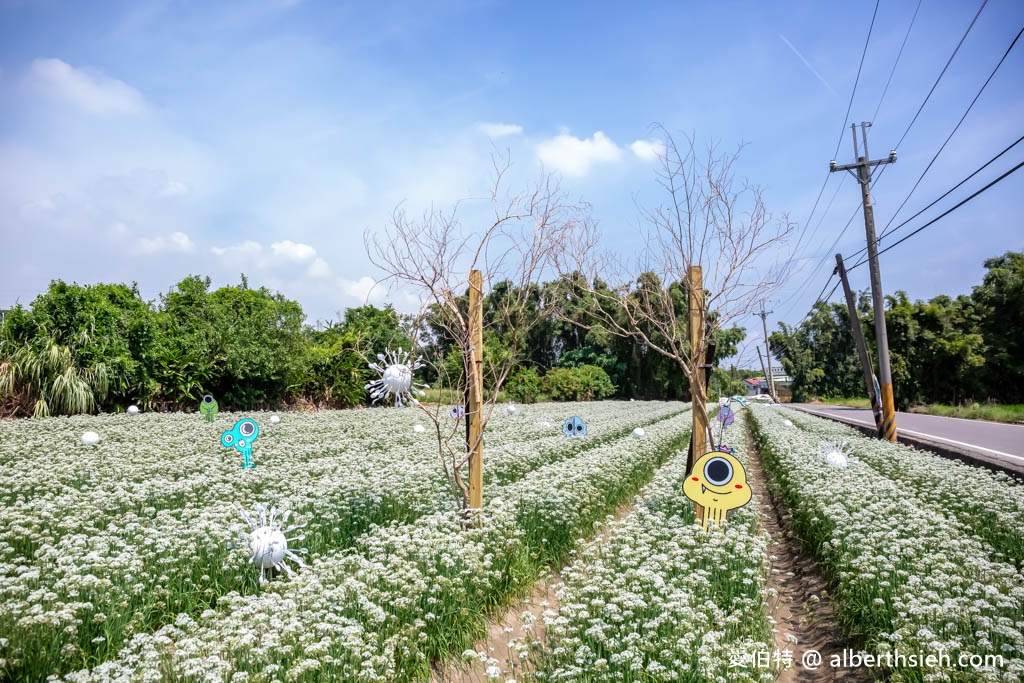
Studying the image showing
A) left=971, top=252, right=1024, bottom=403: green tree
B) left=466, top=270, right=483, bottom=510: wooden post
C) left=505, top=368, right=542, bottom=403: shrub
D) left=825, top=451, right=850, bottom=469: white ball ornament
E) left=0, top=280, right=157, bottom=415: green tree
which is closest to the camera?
left=466, top=270, right=483, bottom=510: wooden post

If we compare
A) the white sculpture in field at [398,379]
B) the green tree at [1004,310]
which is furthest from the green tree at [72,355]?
the green tree at [1004,310]

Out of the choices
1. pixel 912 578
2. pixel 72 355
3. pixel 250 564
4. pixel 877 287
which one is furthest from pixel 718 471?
pixel 72 355

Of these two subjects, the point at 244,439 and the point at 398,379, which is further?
the point at 398,379

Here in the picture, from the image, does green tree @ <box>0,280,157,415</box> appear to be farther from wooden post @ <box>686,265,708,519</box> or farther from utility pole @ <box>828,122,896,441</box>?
utility pole @ <box>828,122,896,441</box>

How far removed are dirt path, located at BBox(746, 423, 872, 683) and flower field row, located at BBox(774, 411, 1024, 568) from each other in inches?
62.8

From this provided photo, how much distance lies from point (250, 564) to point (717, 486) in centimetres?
507

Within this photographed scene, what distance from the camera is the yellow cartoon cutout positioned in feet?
22.9

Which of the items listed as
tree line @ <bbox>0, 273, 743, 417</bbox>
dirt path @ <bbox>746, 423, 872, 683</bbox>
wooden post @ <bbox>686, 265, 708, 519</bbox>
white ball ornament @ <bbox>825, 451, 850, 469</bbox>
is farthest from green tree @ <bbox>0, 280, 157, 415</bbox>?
white ball ornament @ <bbox>825, 451, 850, 469</bbox>

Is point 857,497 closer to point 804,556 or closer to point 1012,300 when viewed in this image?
point 804,556

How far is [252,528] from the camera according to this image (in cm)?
620

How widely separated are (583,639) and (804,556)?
178 inches

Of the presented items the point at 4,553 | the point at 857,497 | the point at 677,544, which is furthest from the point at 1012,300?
the point at 4,553

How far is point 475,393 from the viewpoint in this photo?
7.57m

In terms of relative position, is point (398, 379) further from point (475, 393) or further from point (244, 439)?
point (475, 393)
